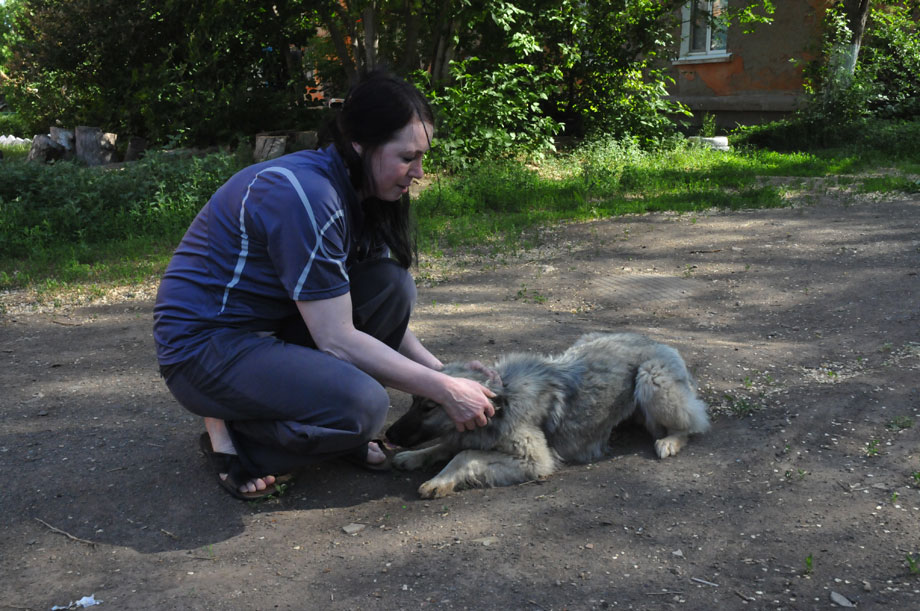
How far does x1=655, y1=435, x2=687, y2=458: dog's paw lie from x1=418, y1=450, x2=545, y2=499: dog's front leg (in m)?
0.60

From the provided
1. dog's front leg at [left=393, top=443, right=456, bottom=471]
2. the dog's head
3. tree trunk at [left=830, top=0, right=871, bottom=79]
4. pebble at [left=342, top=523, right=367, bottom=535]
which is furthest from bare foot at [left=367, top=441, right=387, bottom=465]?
tree trunk at [left=830, top=0, right=871, bottom=79]

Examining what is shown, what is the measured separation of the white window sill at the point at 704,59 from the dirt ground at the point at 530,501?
12490 mm

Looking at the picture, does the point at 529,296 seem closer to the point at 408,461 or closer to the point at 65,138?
the point at 408,461

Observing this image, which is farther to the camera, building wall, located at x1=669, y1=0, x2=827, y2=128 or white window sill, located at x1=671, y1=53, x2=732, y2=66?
white window sill, located at x1=671, y1=53, x2=732, y2=66

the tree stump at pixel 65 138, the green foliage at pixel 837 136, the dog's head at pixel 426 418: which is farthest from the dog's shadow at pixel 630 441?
the tree stump at pixel 65 138

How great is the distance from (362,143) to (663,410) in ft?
6.31

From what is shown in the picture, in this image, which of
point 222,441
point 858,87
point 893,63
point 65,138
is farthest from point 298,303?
point 893,63

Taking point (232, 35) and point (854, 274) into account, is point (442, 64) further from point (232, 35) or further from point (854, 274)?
point (854, 274)

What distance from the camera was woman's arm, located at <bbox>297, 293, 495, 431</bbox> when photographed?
120 inches

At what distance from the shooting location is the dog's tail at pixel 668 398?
12.3ft

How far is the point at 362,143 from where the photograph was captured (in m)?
3.14

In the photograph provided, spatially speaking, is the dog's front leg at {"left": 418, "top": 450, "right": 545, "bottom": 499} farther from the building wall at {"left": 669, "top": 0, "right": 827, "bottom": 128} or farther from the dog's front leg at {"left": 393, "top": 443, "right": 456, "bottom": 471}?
the building wall at {"left": 669, "top": 0, "right": 827, "bottom": 128}

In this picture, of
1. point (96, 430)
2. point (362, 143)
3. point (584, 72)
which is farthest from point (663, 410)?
point (584, 72)

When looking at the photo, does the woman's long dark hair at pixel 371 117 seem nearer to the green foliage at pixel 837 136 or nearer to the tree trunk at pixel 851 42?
the green foliage at pixel 837 136
